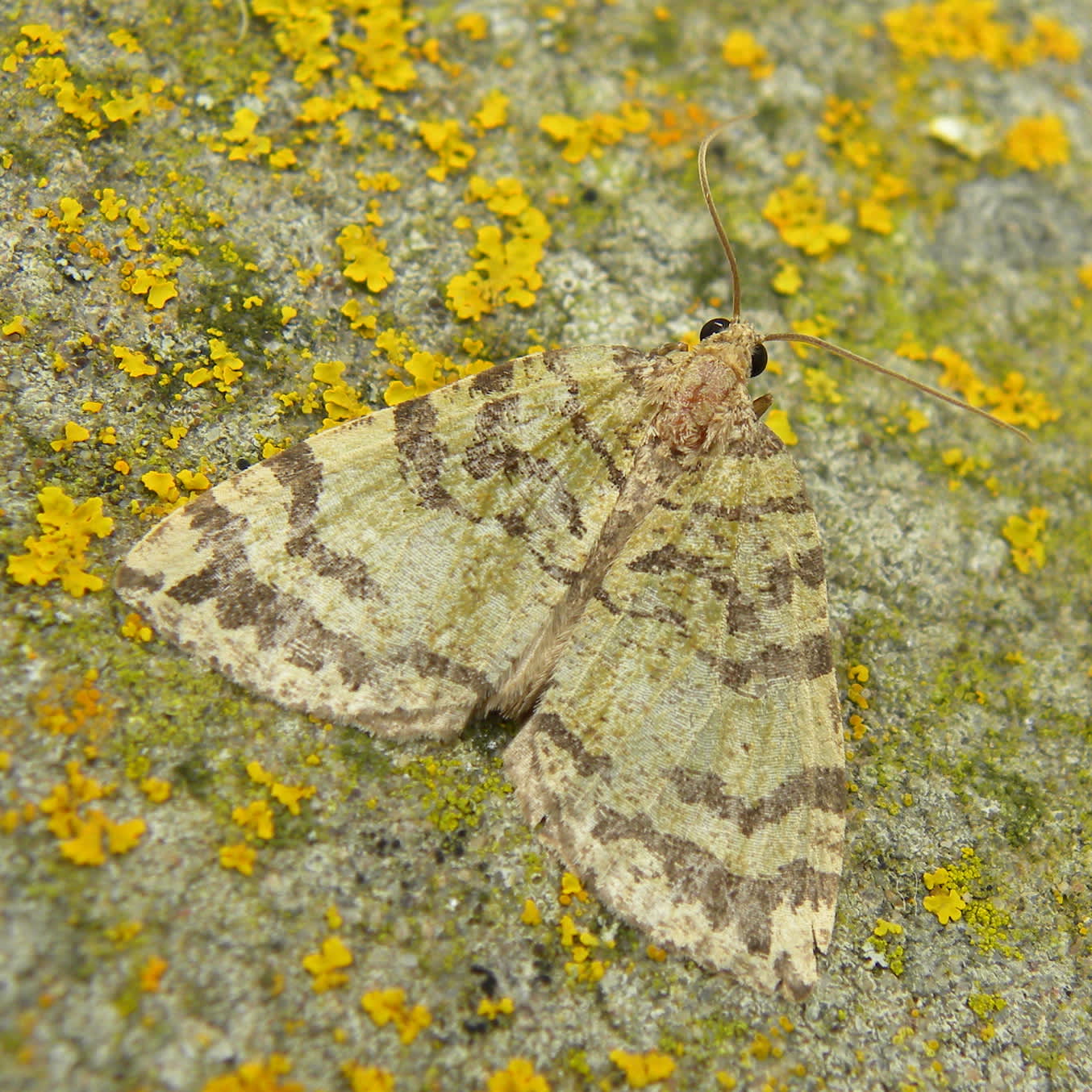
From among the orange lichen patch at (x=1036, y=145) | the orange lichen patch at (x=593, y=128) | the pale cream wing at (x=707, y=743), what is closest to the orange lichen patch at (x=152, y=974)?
the pale cream wing at (x=707, y=743)

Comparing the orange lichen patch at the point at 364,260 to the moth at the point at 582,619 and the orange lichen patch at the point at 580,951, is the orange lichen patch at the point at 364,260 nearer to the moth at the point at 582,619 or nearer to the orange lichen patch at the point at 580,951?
the moth at the point at 582,619

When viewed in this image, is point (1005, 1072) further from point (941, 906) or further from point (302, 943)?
point (302, 943)

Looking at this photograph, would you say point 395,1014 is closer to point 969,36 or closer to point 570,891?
point 570,891

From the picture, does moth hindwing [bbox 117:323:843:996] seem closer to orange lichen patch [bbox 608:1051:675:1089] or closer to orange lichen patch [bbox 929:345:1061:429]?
orange lichen patch [bbox 608:1051:675:1089]

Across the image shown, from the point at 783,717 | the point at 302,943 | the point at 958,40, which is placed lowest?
the point at 302,943

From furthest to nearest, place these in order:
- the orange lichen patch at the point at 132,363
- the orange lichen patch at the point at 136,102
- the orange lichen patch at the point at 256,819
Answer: the orange lichen patch at the point at 136,102 → the orange lichen patch at the point at 132,363 → the orange lichen patch at the point at 256,819

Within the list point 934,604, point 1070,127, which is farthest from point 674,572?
point 1070,127
